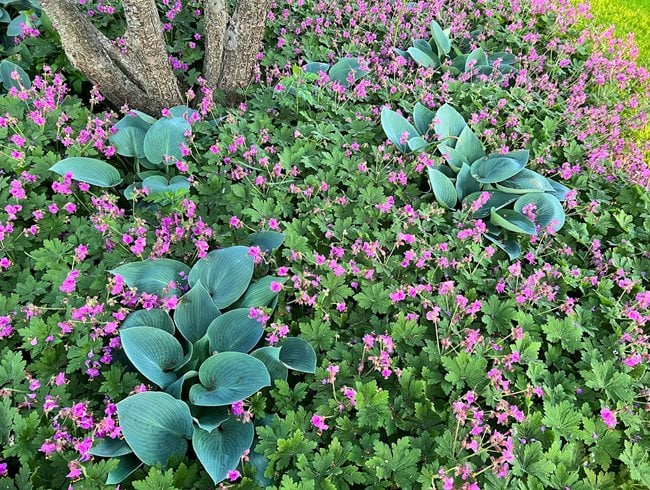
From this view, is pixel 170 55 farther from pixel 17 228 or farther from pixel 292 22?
pixel 17 228

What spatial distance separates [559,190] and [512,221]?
636 mm

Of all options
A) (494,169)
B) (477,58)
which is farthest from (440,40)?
(494,169)

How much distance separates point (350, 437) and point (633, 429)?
133cm

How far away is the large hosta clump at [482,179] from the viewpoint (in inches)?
121

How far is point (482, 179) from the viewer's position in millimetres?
3252

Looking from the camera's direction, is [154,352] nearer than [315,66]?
Yes

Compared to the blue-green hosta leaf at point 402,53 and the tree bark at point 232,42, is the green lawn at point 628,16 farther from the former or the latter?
the tree bark at point 232,42

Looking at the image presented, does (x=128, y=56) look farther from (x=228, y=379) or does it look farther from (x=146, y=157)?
(x=228, y=379)

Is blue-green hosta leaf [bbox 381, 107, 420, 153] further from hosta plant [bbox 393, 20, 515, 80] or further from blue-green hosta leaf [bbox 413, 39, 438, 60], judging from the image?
blue-green hosta leaf [bbox 413, 39, 438, 60]

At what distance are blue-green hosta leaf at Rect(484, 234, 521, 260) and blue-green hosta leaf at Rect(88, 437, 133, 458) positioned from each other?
2.24 meters

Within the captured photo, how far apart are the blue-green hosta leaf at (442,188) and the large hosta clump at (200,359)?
3.66ft

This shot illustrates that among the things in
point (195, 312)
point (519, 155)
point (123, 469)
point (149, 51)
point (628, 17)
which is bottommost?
point (123, 469)

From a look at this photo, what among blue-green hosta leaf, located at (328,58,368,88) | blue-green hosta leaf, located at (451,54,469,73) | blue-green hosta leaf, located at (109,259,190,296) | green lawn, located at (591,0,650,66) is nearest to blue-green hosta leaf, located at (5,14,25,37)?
blue-green hosta leaf, located at (328,58,368,88)

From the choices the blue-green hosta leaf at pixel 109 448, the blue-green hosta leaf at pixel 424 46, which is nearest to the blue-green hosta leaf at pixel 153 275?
the blue-green hosta leaf at pixel 109 448
